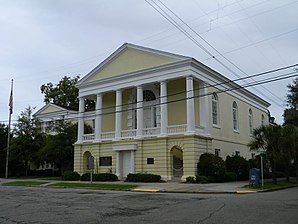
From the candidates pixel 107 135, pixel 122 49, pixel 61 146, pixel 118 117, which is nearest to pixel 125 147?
pixel 118 117

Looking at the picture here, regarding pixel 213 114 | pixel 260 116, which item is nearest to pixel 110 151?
pixel 213 114

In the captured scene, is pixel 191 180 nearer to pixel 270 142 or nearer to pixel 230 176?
pixel 230 176

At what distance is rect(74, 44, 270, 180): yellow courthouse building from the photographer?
3147 cm

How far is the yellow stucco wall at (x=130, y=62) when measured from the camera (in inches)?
1335

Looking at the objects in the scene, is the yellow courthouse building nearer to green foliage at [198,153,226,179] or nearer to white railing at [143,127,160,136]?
white railing at [143,127,160,136]

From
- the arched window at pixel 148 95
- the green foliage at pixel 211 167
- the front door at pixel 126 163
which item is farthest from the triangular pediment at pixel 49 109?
the green foliage at pixel 211 167

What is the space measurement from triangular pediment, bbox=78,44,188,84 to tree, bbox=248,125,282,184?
9.30m

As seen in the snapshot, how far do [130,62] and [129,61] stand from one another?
16 cm

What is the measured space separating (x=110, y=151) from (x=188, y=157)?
8.97 metres

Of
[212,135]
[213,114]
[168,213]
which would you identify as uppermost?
[213,114]

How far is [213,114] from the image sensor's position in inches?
1407

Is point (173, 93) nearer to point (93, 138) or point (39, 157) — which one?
point (93, 138)

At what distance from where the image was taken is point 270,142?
27.5 m

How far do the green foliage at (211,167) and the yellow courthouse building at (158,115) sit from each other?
0.65 m
